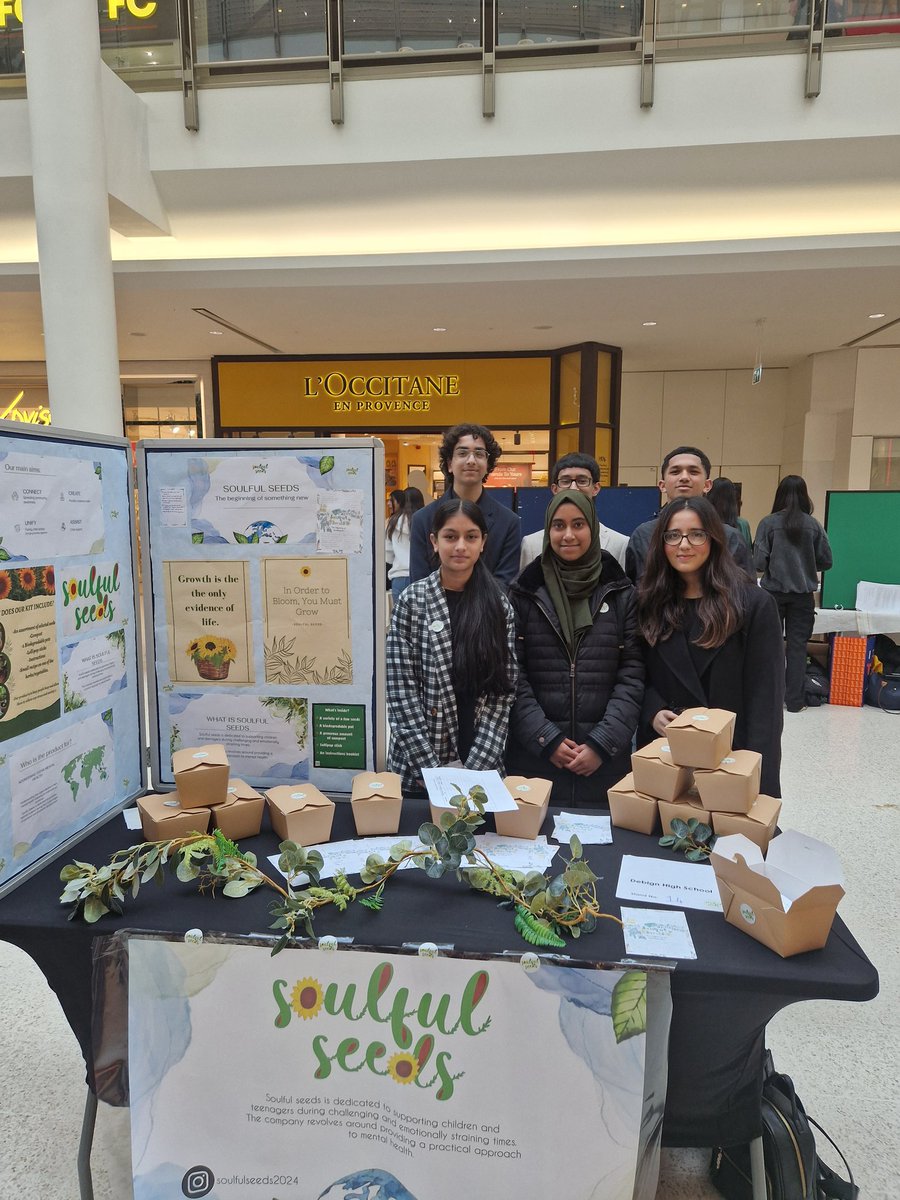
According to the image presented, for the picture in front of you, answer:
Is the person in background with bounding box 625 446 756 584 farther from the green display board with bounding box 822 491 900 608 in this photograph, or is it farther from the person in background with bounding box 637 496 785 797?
the green display board with bounding box 822 491 900 608

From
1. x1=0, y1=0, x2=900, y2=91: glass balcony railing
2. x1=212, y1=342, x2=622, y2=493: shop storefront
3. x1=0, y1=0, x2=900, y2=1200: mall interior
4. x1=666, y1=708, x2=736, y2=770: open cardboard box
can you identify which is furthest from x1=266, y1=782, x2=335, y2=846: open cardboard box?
x1=212, y1=342, x2=622, y2=493: shop storefront

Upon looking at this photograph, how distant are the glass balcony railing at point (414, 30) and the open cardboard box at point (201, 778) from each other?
5590 mm

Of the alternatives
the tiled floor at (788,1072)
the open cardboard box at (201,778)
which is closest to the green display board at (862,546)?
the tiled floor at (788,1072)

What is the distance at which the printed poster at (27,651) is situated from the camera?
4.03 feet

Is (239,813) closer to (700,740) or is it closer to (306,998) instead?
(306,998)

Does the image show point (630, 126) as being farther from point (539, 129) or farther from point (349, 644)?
point (349, 644)

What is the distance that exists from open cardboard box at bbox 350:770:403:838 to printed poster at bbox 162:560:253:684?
38 centimetres

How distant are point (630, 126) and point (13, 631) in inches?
215

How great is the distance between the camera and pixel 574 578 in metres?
2.09

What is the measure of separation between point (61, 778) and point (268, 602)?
54 centimetres

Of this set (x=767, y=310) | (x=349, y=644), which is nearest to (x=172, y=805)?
(x=349, y=644)

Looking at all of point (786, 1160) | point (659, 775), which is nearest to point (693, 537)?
point (659, 775)

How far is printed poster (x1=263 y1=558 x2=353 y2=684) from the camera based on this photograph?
1542 mm

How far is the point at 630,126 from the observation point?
195 inches
